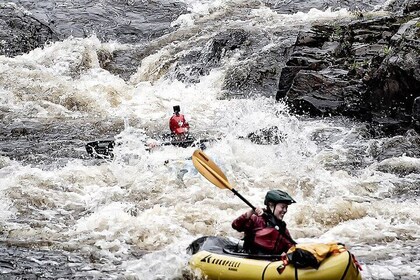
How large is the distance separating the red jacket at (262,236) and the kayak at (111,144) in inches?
187

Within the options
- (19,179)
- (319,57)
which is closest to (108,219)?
(19,179)

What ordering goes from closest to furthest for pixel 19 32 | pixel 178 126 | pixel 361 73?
pixel 178 126
pixel 361 73
pixel 19 32

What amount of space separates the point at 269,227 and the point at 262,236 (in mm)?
106

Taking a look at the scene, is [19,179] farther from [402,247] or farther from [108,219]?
[402,247]

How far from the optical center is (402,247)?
655cm

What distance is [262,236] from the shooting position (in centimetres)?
557

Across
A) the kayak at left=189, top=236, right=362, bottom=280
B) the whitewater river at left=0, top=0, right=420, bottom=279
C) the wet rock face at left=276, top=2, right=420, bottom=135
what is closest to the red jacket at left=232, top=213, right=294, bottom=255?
the kayak at left=189, top=236, right=362, bottom=280

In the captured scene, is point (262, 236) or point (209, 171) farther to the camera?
point (209, 171)

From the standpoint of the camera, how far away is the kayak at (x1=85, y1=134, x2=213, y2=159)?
34.0 ft

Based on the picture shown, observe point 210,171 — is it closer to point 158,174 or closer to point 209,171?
point 209,171

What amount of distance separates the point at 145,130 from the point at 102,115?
5.54ft

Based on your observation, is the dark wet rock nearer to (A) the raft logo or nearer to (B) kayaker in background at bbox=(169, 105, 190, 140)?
(B) kayaker in background at bbox=(169, 105, 190, 140)

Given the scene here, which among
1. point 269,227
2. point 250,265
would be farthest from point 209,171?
point 250,265

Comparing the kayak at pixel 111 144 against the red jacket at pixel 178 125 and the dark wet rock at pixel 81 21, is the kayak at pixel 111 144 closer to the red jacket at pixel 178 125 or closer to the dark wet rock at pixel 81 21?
the red jacket at pixel 178 125
